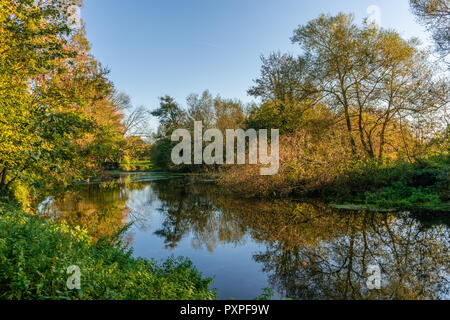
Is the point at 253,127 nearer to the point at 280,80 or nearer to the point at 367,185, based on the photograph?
the point at 280,80

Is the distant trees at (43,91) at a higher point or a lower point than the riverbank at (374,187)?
higher

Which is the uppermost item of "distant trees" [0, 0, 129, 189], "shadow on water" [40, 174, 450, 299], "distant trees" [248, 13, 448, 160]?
"distant trees" [248, 13, 448, 160]

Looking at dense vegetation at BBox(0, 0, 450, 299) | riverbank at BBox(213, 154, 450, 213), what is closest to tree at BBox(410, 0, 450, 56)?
dense vegetation at BBox(0, 0, 450, 299)

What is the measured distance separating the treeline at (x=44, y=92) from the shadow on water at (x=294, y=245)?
8.56 ft

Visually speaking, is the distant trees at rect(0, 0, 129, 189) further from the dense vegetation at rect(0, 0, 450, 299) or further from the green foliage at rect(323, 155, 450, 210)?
the green foliage at rect(323, 155, 450, 210)

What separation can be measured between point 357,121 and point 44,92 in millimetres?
16866

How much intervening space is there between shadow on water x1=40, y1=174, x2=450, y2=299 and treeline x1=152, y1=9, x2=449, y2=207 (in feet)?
7.03

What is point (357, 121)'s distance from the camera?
17969 mm

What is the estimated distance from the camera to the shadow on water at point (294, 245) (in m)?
5.07

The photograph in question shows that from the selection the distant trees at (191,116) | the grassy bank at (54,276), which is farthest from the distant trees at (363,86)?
the grassy bank at (54,276)

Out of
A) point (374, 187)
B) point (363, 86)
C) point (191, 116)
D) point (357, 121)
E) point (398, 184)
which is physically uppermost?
point (191, 116)

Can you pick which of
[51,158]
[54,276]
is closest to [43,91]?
[51,158]

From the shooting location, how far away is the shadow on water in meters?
5.07

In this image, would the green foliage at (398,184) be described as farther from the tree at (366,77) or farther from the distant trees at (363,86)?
the tree at (366,77)
